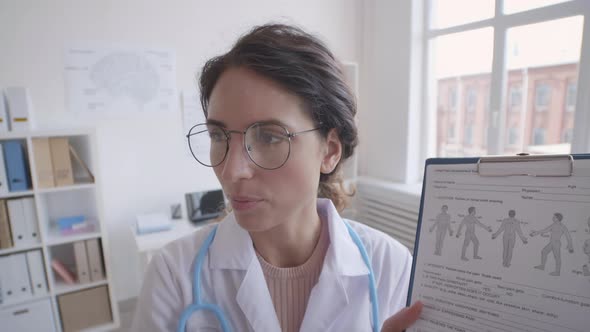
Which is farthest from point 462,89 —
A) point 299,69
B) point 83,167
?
point 83,167

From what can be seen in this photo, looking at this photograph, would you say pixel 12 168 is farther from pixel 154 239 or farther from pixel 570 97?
pixel 570 97

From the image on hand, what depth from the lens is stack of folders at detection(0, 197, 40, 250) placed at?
177 centimetres

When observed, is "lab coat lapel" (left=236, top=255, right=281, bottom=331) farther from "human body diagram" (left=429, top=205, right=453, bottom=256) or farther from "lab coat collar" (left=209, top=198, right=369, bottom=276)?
"human body diagram" (left=429, top=205, right=453, bottom=256)

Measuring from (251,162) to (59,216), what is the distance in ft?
6.70

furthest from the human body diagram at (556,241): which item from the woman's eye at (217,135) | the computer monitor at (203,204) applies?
the computer monitor at (203,204)

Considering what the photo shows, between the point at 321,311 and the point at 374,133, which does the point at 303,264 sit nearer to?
the point at 321,311

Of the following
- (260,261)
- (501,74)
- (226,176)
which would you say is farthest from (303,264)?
(501,74)

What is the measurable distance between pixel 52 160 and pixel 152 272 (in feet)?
4.76

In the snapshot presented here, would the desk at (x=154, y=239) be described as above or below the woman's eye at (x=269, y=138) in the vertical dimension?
below

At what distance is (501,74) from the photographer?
7.57 ft

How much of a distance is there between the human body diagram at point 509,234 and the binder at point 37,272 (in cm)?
228

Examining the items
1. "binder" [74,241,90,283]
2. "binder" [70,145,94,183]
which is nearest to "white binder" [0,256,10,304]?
"binder" [74,241,90,283]

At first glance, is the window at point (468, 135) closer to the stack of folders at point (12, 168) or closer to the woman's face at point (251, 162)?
the woman's face at point (251, 162)

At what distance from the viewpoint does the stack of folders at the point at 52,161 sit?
1.81m
